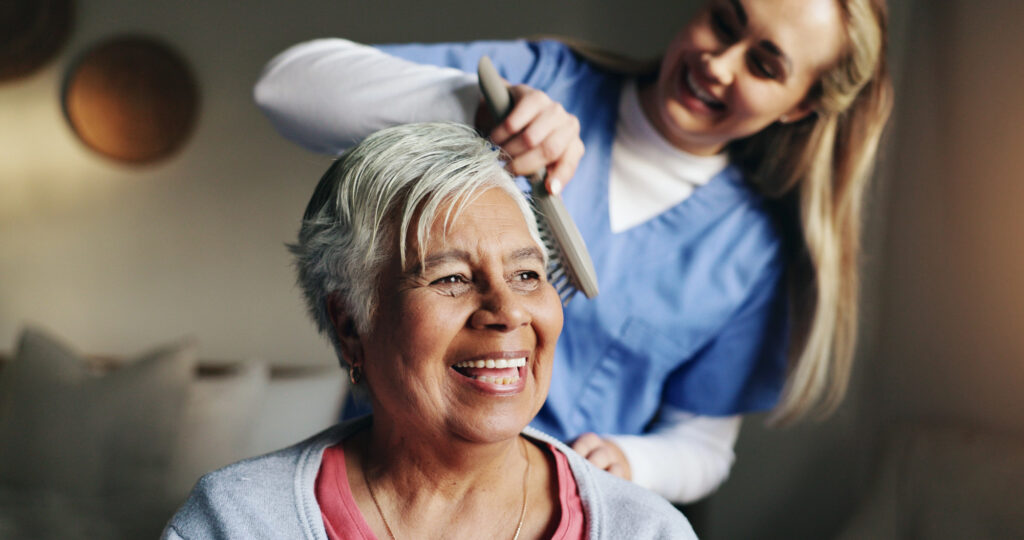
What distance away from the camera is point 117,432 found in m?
2.33

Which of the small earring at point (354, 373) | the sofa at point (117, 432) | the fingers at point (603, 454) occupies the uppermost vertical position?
the small earring at point (354, 373)

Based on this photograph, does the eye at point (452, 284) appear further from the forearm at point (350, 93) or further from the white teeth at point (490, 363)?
the forearm at point (350, 93)

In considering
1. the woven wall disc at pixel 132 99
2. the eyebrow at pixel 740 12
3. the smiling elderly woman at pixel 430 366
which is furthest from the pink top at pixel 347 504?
the woven wall disc at pixel 132 99

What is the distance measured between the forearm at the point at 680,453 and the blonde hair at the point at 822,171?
5.9 inches

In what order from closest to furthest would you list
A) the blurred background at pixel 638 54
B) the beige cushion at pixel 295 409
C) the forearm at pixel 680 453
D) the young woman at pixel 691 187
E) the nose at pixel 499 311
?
the nose at pixel 499 311 < the young woman at pixel 691 187 < the forearm at pixel 680 453 < the blurred background at pixel 638 54 < the beige cushion at pixel 295 409

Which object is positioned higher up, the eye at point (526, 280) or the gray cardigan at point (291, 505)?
the eye at point (526, 280)

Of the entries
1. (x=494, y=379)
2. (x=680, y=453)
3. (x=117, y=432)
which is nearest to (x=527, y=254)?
(x=494, y=379)

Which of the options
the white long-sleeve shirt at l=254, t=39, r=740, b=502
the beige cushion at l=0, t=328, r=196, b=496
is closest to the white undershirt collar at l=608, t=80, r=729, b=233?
the white long-sleeve shirt at l=254, t=39, r=740, b=502

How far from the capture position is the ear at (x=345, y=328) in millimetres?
944

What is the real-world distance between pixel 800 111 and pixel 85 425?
2.08 metres

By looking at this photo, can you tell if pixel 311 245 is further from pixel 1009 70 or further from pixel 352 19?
pixel 352 19

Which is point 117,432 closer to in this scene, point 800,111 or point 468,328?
point 468,328

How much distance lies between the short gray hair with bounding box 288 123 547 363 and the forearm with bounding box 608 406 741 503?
0.40 metres

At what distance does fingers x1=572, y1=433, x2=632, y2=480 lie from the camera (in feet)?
3.55
